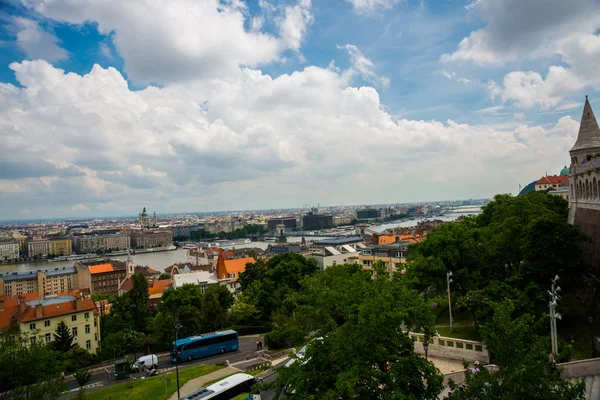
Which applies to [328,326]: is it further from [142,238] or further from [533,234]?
[142,238]

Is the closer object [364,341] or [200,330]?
[364,341]

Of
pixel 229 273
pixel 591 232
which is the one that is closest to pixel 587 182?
pixel 591 232

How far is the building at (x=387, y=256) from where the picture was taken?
4516cm

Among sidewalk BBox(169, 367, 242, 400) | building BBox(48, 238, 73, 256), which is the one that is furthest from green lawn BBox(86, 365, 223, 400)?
building BBox(48, 238, 73, 256)

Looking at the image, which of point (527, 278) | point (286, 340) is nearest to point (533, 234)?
point (527, 278)

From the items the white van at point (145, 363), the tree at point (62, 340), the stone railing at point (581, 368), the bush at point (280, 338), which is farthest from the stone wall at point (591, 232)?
the tree at point (62, 340)

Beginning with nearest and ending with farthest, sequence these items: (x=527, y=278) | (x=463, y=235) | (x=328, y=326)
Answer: (x=328, y=326), (x=527, y=278), (x=463, y=235)

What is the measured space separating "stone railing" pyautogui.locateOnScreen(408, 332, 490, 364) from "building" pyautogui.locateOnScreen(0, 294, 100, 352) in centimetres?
2899

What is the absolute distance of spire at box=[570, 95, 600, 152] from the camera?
83.8 ft

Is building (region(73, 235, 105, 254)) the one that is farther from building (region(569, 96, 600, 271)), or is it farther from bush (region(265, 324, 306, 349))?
building (region(569, 96, 600, 271))

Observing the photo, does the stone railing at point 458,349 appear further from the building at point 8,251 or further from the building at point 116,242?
the building at point 116,242

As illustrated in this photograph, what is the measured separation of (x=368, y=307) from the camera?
36.9 ft

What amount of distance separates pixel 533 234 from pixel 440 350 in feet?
21.9

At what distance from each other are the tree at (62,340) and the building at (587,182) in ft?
113
